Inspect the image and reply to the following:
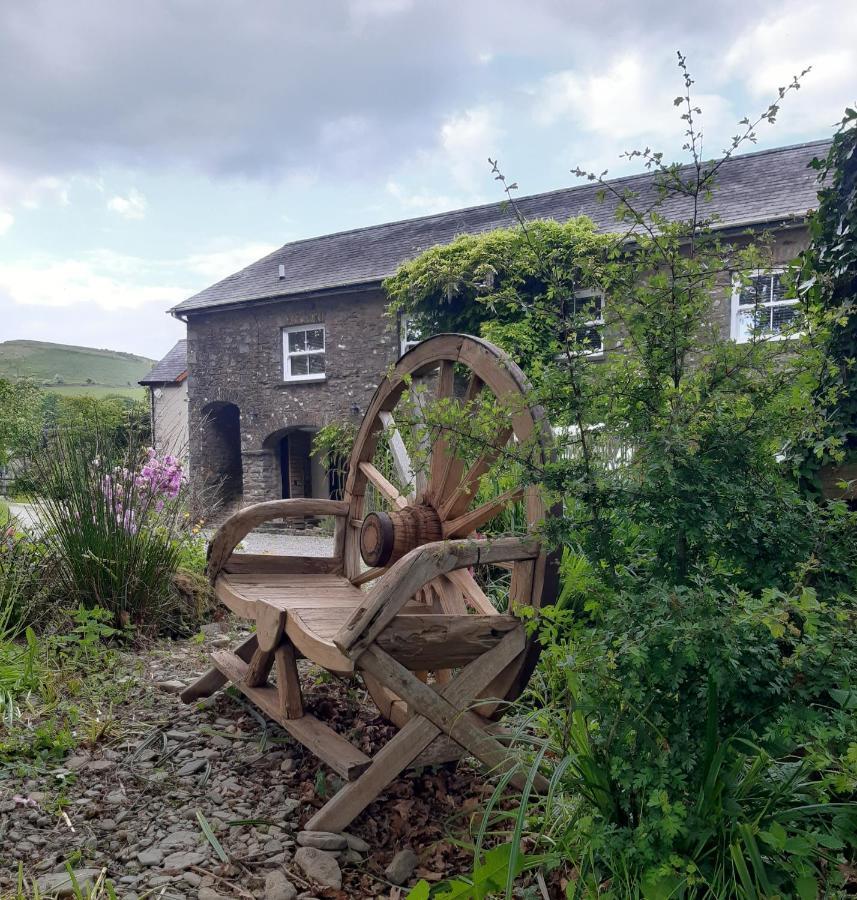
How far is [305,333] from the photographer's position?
15477mm

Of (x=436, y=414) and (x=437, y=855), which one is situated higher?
(x=436, y=414)

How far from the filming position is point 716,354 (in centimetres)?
195

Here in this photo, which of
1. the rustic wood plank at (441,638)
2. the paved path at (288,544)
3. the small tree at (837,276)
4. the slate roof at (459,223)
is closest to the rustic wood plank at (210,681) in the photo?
the rustic wood plank at (441,638)

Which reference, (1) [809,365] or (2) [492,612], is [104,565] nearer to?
(2) [492,612]

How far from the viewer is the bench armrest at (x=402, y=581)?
2.26 meters

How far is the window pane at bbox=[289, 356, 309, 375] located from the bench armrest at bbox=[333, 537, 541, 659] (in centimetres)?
1340

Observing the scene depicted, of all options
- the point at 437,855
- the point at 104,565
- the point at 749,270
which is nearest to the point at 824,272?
the point at 749,270

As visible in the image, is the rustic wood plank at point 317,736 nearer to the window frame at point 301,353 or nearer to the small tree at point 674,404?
the small tree at point 674,404

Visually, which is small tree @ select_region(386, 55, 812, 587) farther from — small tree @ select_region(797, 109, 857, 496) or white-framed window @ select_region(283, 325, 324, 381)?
white-framed window @ select_region(283, 325, 324, 381)

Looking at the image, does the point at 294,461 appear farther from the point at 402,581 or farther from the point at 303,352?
the point at 402,581

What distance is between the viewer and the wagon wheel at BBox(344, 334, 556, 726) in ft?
7.41

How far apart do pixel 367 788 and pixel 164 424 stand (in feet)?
66.4

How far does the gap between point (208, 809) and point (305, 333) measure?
13.4 m

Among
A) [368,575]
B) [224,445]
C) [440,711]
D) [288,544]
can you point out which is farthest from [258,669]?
[224,445]
